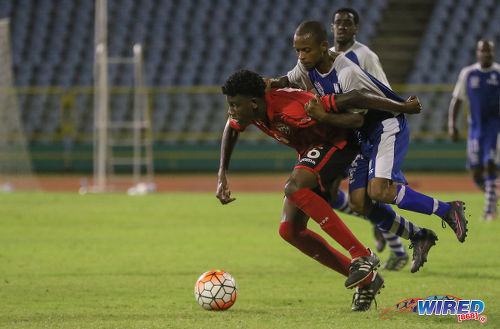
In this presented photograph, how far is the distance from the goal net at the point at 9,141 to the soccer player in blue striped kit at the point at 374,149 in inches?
456

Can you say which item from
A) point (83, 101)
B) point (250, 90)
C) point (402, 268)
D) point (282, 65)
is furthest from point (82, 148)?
point (250, 90)

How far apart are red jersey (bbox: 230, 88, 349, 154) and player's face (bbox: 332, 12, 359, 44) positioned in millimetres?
1893

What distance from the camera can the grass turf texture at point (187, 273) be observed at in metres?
4.92

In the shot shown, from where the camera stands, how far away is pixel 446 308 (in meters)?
5.02

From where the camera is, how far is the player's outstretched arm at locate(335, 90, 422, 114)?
5.21m

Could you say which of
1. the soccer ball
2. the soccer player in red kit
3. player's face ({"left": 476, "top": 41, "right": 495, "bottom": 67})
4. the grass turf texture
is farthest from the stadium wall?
the soccer ball

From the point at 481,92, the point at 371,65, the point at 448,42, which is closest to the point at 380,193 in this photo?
the point at 371,65

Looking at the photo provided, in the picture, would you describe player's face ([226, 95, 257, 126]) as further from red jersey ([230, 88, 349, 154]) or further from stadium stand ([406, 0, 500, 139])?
stadium stand ([406, 0, 500, 139])

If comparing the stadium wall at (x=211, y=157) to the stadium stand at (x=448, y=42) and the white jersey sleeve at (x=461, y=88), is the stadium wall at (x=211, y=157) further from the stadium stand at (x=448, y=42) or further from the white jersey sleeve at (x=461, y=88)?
the white jersey sleeve at (x=461, y=88)

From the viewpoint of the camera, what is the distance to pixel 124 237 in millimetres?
9531

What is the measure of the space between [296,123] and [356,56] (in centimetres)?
188

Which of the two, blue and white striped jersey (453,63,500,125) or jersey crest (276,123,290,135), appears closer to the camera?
jersey crest (276,123,290,135)

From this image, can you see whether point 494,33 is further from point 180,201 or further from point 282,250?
point 282,250

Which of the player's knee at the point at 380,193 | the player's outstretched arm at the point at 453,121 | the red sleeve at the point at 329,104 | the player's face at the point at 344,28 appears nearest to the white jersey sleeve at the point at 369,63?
the player's face at the point at 344,28
